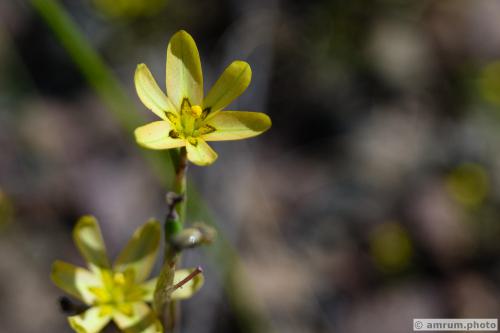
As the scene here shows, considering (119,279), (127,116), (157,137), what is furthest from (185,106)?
(127,116)

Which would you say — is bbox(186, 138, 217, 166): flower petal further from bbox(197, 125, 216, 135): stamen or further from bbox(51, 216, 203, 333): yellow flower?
bbox(51, 216, 203, 333): yellow flower

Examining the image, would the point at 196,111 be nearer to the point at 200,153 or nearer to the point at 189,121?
the point at 189,121

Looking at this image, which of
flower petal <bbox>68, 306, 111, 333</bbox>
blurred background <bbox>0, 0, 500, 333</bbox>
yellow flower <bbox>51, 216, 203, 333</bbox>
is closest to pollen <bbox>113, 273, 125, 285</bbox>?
yellow flower <bbox>51, 216, 203, 333</bbox>

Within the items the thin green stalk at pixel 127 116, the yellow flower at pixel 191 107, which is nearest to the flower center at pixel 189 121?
the yellow flower at pixel 191 107

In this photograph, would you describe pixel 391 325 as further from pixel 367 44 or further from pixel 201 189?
pixel 367 44

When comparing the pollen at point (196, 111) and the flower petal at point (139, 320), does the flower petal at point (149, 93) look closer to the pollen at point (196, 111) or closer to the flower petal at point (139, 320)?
the pollen at point (196, 111)

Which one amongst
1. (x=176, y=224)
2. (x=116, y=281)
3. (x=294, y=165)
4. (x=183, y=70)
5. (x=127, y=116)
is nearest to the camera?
(x=176, y=224)
